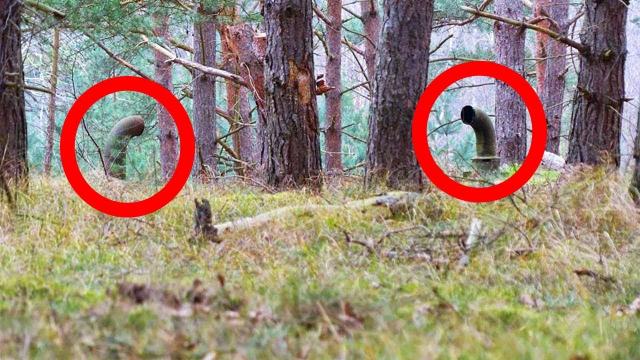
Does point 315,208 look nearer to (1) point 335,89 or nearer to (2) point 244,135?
(1) point 335,89

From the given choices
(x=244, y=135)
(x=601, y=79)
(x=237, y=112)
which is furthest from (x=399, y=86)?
(x=244, y=135)

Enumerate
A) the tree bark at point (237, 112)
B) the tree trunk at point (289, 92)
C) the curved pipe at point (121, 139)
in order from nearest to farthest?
the tree trunk at point (289, 92)
the curved pipe at point (121, 139)
the tree bark at point (237, 112)

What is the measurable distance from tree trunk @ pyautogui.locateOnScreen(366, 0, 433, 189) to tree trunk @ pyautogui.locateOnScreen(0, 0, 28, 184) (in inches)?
119

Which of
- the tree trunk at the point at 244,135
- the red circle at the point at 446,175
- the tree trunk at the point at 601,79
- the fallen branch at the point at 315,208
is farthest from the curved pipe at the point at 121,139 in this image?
the tree trunk at the point at 601,79

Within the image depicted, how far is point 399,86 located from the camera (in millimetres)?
7383

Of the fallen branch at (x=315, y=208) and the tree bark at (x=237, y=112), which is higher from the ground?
the tree bark at (x=237, y=112)

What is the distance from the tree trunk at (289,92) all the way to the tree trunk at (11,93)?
8.03ft

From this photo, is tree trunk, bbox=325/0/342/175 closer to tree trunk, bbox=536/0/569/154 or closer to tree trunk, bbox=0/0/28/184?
tree trunk, bbox=536/0/569/154

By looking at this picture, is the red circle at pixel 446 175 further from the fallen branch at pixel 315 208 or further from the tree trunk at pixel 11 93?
the tree trunk at pixel 11 93

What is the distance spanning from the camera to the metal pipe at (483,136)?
27.8ft

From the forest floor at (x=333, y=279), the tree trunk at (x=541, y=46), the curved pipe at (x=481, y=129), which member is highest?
the tree trunk at (x=541, y=46)

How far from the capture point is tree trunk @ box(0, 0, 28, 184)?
247 inches

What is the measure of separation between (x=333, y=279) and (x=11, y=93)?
3.71 metres

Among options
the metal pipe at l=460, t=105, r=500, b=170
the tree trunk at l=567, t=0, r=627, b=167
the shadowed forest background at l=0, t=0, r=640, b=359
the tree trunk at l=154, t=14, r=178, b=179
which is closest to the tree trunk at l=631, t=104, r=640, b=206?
the shadowed forest background at l=0, t=0, r=640, b=359
